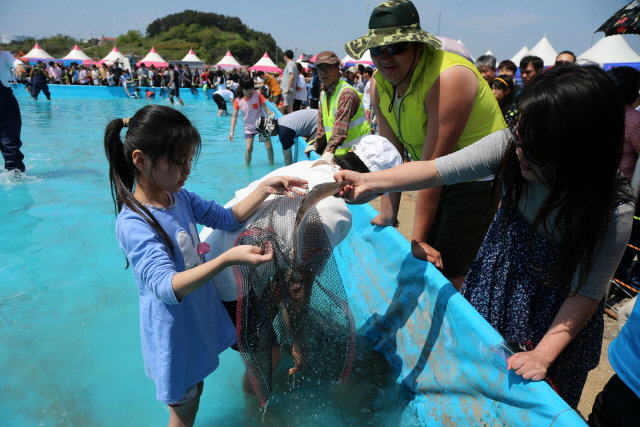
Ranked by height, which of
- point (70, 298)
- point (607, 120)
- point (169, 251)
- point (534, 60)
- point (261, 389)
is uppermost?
point (534, 60)

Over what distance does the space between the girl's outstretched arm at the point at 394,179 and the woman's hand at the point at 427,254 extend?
572 millimetres

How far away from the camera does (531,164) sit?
1.49 meters

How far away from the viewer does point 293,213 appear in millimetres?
1906

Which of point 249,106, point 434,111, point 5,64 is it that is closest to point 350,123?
point 434,111

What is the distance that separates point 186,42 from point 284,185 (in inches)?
3691

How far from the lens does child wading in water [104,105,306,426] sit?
1.62 m

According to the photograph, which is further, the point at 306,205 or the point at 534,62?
the point at 534,62

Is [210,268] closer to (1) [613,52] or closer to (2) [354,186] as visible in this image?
(2) [354,186]

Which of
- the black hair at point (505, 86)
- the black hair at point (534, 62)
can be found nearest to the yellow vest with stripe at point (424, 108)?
the black hair at point (505, 86)

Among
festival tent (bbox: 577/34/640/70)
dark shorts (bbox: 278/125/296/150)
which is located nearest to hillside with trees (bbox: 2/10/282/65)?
festival tent (bbox: 577/34/640/70)

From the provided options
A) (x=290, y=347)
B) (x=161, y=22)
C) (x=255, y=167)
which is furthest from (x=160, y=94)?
(x=161, y=22)

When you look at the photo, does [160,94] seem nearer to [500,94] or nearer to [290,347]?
[500,94]

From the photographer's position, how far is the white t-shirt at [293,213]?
198 cm

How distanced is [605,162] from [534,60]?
5.35 m
